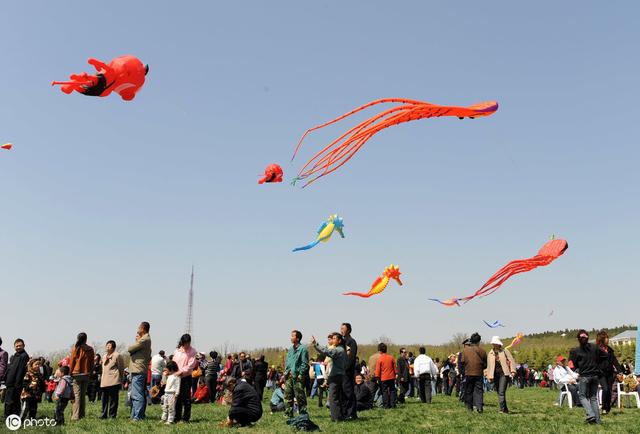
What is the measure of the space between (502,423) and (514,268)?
6411 millimetres

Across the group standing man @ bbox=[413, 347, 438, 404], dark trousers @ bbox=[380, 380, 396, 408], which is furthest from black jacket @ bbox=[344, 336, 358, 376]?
standing man @ bbox=[413, 347, 438, 404]

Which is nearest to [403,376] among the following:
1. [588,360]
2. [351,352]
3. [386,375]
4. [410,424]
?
[386,375]

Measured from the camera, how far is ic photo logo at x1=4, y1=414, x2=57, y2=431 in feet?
33.0

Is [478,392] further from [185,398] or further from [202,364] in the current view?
[202,364]

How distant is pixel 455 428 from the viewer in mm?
10156

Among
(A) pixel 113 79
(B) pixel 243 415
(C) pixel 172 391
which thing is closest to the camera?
(A) pixel 113 79

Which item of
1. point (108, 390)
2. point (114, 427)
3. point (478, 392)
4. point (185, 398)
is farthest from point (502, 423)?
point (108, 390)

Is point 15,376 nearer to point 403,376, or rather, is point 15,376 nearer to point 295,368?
point 295,368

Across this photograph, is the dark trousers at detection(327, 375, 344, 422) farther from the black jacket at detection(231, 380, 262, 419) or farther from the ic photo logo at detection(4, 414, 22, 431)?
the ic photo logo at detection(4, 414, 22, 431)

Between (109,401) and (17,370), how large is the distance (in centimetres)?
214

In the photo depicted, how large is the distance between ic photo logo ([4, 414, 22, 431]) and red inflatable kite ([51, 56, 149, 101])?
19.2ft

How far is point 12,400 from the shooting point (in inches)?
444

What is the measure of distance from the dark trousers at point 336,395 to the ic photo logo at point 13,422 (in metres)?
5.59

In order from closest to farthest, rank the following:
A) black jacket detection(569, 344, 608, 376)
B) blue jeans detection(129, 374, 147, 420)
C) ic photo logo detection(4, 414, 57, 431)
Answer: ic photo logo detection(4, 414, 57, 431)
black jacket detection(569, 344, 608, 376)
blue jeans detection(129, 374, 147, 420)
